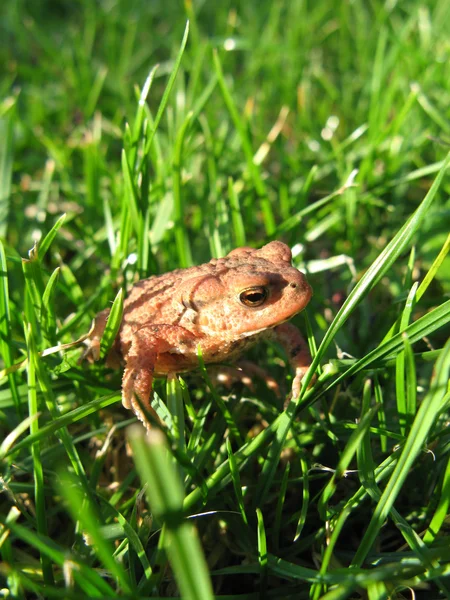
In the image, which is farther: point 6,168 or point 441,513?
point 6,168

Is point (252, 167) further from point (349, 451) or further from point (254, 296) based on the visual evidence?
point (349, 451)

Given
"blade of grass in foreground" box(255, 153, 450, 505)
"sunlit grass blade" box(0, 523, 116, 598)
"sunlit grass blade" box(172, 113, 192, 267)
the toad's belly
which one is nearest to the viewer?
"sunlit grass blade" box(0, 523, 116, 598)

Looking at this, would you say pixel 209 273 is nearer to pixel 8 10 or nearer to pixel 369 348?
pixel 369 348

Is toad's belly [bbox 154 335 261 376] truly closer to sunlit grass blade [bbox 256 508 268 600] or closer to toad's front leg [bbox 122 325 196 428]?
toad's front leg [bbox 122 325 196 428]

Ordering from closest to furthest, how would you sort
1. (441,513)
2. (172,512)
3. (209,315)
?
(172,512)
(441,513)
(209,315)

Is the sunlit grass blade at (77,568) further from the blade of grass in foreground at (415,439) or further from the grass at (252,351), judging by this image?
the blade of grass in foreground at (415,439)

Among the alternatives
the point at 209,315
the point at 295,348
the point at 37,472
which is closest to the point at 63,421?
the point at 37,472

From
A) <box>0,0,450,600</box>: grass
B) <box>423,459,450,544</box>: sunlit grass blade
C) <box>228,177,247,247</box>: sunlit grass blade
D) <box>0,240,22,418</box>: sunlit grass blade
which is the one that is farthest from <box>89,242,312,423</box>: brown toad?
<box>423,459,450,544</box>: sunlit grass blade
